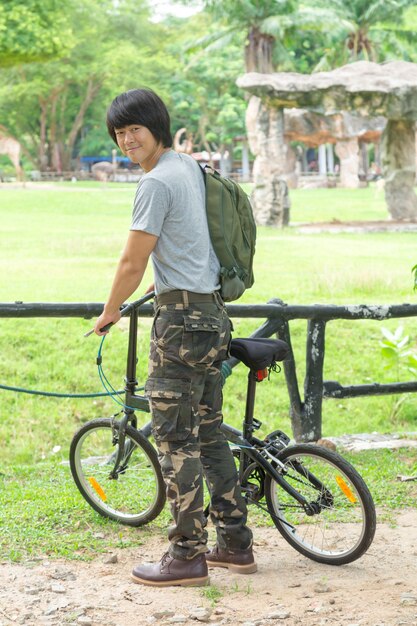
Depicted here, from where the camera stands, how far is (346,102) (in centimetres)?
2442

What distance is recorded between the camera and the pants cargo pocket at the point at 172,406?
4.16 metres

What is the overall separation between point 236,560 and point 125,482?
116 centimetres

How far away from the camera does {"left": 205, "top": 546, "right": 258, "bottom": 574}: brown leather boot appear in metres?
4.44

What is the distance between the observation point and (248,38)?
38.1m

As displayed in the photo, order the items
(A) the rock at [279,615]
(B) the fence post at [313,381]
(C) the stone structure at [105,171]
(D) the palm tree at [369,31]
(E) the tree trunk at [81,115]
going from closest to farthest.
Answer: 1. (A) the rock at [279,615]
2. (B) the fence post at [313,381]
3. (D) the palm tree at [369,31]
4. (C) the stone structure at [105,171]
5. (E) the tree trunk at [81,115]

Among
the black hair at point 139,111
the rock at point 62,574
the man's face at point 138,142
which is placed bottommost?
the rock at point 62,574

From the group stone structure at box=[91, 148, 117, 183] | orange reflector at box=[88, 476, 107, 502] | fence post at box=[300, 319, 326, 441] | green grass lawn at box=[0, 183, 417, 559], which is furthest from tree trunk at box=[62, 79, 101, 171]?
orange reflector at box=[88, 476, 107, 502]

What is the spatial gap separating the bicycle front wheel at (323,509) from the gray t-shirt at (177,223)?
34.8 inches

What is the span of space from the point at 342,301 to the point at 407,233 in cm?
1157

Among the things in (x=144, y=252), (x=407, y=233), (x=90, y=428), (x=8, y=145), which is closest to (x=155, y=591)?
(x=90, y=428)

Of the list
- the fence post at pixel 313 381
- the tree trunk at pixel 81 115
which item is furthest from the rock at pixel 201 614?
the tree trunk at pixel 81 115

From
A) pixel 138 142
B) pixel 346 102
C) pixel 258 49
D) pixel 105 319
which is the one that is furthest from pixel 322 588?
pixel 258 49

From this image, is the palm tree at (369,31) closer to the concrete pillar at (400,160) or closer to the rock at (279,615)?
the concrete pillar at (400,160)

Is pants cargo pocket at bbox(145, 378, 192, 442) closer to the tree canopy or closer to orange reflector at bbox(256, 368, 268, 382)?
orange reflector at bbox(256, 368, 268, 382)
